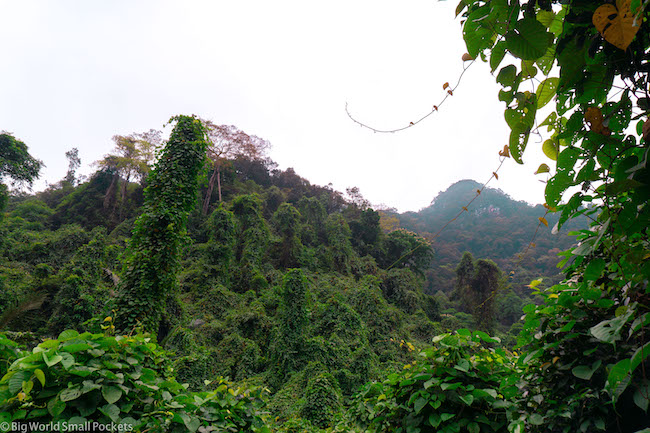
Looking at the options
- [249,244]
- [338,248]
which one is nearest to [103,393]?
[249,244]

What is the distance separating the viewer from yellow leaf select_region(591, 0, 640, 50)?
1.56 ft

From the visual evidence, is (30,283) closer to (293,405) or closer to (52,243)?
(52,243)

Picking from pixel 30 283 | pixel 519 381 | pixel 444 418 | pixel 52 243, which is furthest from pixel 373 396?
pixel 52 243

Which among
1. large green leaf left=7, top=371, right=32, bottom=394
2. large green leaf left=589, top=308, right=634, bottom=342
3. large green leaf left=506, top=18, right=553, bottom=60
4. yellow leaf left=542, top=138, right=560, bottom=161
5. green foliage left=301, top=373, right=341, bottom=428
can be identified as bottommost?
green foliage left=301, top=373, right=341, bottom=428

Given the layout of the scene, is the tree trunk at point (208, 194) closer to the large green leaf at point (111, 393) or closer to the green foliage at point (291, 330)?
the green foliage at point (291, 330)

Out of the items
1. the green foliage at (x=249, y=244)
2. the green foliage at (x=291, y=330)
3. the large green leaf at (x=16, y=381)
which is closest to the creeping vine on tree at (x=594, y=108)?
the large green leaf at (x=16, y=381)

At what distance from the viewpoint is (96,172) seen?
17609 mm

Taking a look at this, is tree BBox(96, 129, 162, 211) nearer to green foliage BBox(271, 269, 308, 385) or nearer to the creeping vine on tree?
green foliage BBox(271, 269, 308, 385)

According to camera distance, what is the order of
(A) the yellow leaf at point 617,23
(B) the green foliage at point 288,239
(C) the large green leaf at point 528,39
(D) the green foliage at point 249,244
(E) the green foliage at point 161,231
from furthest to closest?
(B) the green foliage at point 288,239 → (D) the green foliage at point 249,244 → (E) the green foliage at point 161,231 → (C) the large green leaf at point 528,39 → (A) the yellow leaf at point 617,23

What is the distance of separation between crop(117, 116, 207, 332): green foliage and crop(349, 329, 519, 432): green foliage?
3713 mm

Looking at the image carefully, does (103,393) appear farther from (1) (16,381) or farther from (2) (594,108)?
(2) (594,108)

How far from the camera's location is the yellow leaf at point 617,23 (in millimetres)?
474

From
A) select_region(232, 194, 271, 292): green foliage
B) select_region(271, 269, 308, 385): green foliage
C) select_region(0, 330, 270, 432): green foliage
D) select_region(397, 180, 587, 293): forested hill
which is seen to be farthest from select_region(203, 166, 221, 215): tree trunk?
select_region(0, 330, 270, 432): green foliage

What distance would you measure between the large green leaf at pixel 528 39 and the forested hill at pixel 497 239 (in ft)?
57.3
